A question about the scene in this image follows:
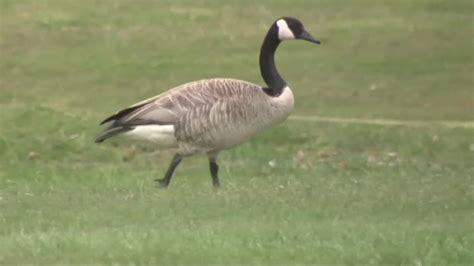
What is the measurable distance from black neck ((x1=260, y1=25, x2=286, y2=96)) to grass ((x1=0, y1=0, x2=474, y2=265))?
0.99m

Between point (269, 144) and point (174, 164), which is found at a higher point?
point (174, 164)

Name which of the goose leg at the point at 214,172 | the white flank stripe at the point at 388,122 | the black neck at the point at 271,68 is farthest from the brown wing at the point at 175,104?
the white flank stripe at the point at 388,122

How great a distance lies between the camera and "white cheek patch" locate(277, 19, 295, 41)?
51.9ft

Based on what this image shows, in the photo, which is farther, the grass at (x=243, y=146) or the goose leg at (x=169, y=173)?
the goose leg at (x=169, y=173)

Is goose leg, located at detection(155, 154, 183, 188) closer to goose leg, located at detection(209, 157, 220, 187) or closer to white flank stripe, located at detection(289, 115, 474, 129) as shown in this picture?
goose leg, located at detection(209, 157, 220, 187)

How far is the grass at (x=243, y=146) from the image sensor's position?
10.9 metres

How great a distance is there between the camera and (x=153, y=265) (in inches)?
396

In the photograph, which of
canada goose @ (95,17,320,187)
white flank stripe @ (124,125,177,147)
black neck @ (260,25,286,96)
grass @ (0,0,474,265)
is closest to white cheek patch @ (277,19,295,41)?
black neck @ (260,25,286,96)

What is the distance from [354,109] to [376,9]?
10683 millimetres

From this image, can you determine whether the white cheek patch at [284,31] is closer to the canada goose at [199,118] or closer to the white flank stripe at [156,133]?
the canada goose at [199,118]

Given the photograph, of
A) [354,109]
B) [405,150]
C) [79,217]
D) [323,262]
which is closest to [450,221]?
[323,262]

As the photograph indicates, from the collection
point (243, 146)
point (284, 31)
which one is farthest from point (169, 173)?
point (243, 146)

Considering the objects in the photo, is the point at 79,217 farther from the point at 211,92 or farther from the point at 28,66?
the point at 28,66

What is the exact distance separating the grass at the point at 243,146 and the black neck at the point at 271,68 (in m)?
0.99
